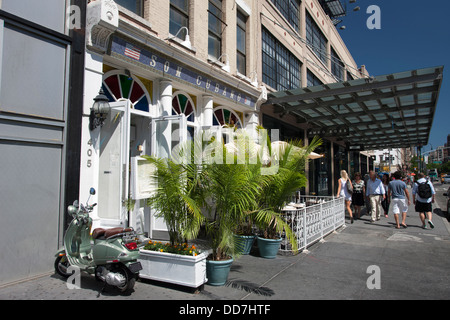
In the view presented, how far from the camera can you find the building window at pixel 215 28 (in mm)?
10148

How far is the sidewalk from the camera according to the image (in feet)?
14.3

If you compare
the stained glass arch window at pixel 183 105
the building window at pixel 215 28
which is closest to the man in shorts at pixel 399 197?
the stained glass arch window at pixel 183 105

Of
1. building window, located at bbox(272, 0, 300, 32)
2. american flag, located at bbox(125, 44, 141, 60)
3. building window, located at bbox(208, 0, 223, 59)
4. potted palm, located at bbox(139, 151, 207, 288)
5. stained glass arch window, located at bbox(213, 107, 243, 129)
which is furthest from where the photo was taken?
building window, located at bbox(272, 0, 300, 32)

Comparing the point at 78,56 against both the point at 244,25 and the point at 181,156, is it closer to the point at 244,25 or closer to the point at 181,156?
the point at 181,156

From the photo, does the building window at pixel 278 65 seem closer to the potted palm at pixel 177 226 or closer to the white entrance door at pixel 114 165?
the white entrance door at pixel 114 165

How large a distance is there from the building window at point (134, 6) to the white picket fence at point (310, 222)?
19.2 ft

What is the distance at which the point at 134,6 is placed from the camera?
7367 millimetres

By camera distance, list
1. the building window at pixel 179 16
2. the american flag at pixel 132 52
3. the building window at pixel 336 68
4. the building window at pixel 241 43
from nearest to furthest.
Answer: the american flag at pixel 132 52 < the building window at pixel 179 16 < the building window at pixel 241 43 < the building window at pixel 336 68

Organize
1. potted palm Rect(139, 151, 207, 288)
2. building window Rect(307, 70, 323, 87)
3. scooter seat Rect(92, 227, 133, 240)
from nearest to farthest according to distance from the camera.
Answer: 1. scooter seat Rect(92, 227, 133, 240)
2. potted palm Rect(139, 151, 207, 288)
3. building window Rect(307, 70, 323, 87)

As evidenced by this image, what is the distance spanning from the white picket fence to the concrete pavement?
10.6 inches

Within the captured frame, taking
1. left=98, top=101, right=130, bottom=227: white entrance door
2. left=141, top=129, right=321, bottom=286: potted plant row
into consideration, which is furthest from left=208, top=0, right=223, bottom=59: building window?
left=141, top=129, right=321, bottom=286: potted plant row

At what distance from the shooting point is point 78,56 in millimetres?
5656

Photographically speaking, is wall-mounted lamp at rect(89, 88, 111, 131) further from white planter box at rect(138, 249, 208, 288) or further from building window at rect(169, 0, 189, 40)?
building window at rect(169, 0, 189, 40)
